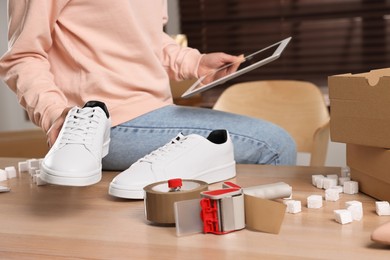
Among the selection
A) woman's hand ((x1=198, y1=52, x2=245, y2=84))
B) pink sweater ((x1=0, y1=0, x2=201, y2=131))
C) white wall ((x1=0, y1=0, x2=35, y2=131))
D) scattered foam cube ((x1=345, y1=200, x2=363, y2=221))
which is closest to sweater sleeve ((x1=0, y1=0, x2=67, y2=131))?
pink sweater ((x1=0, y1=0, x2=201, y2=131))

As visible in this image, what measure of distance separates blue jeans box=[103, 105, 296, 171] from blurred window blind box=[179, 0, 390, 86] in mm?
1967

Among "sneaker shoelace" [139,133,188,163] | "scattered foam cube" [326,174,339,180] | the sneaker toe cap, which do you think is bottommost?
"scattered foam cube" [326,174,339,180]

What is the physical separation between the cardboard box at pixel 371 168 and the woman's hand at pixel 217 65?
0.44 m

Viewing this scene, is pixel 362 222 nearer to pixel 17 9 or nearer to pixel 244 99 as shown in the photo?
pixel 17 9

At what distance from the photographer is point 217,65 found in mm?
1514

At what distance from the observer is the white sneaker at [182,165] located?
3.45 feet

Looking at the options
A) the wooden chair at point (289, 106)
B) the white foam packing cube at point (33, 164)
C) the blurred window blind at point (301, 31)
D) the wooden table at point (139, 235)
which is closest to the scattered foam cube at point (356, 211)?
the wooden table at point (139, 235)

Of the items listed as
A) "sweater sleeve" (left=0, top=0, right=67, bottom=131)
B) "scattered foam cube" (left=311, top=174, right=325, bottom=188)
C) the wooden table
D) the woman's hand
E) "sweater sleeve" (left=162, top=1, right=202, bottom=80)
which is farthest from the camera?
"sweater sleeve" (left=162, top=1, right=202, bottom=80)

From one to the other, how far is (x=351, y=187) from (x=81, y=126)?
0.45 metres

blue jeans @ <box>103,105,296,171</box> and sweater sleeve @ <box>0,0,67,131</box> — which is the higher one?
sweater sleeve @ <box>0,0,67,131</box>

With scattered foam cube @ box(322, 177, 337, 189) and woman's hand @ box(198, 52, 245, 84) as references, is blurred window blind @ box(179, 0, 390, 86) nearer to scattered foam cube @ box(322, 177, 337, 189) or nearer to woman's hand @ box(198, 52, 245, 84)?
woman's hand @ box(198, 52, 245, 84)

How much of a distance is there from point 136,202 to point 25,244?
0.77ft

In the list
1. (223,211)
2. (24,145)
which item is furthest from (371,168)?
(24,145)

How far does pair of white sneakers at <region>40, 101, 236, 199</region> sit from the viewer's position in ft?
3.13
